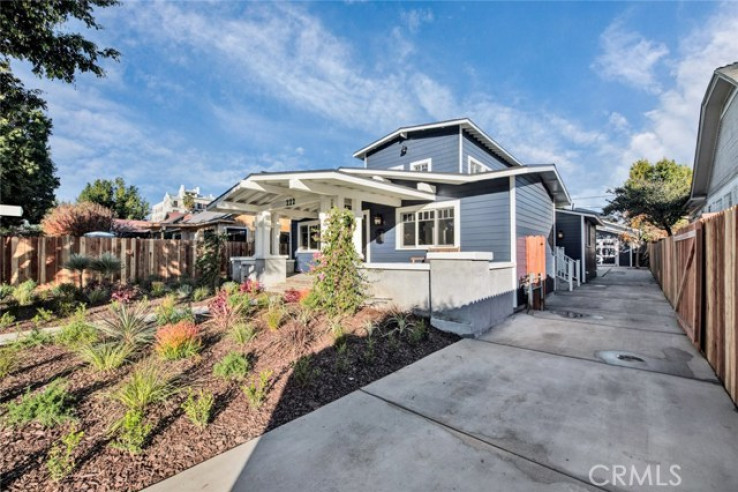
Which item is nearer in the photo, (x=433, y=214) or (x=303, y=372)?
(x=303, y=372)

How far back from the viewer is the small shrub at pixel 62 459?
1.97 meters

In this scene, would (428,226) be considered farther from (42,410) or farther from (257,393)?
(42,410)

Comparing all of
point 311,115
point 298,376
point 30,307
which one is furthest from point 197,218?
point 298,376

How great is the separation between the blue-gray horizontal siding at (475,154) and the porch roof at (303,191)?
2830mm

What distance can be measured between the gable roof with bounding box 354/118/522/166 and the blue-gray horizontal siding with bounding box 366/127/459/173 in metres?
0.26

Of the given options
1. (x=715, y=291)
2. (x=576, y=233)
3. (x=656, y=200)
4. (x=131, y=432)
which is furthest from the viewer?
Result: (x=656, y=200)

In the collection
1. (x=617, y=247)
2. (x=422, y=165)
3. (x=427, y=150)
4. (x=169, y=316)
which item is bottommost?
(x=169, y=316)

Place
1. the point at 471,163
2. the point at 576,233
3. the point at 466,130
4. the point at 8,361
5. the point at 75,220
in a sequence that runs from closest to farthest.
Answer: the point at 8,361, the point at 466,130, the point at 471,163, the point at 576,233, the point at 75,220

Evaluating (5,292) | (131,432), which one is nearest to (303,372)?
Result: (131,432)

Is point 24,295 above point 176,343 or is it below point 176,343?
above

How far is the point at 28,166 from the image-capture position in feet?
43.1

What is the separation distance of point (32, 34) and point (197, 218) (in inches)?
813

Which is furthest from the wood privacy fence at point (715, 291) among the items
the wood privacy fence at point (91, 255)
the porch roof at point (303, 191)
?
the wood privacy fence at point (91, 255)

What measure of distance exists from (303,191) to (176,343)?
15.4 ft
